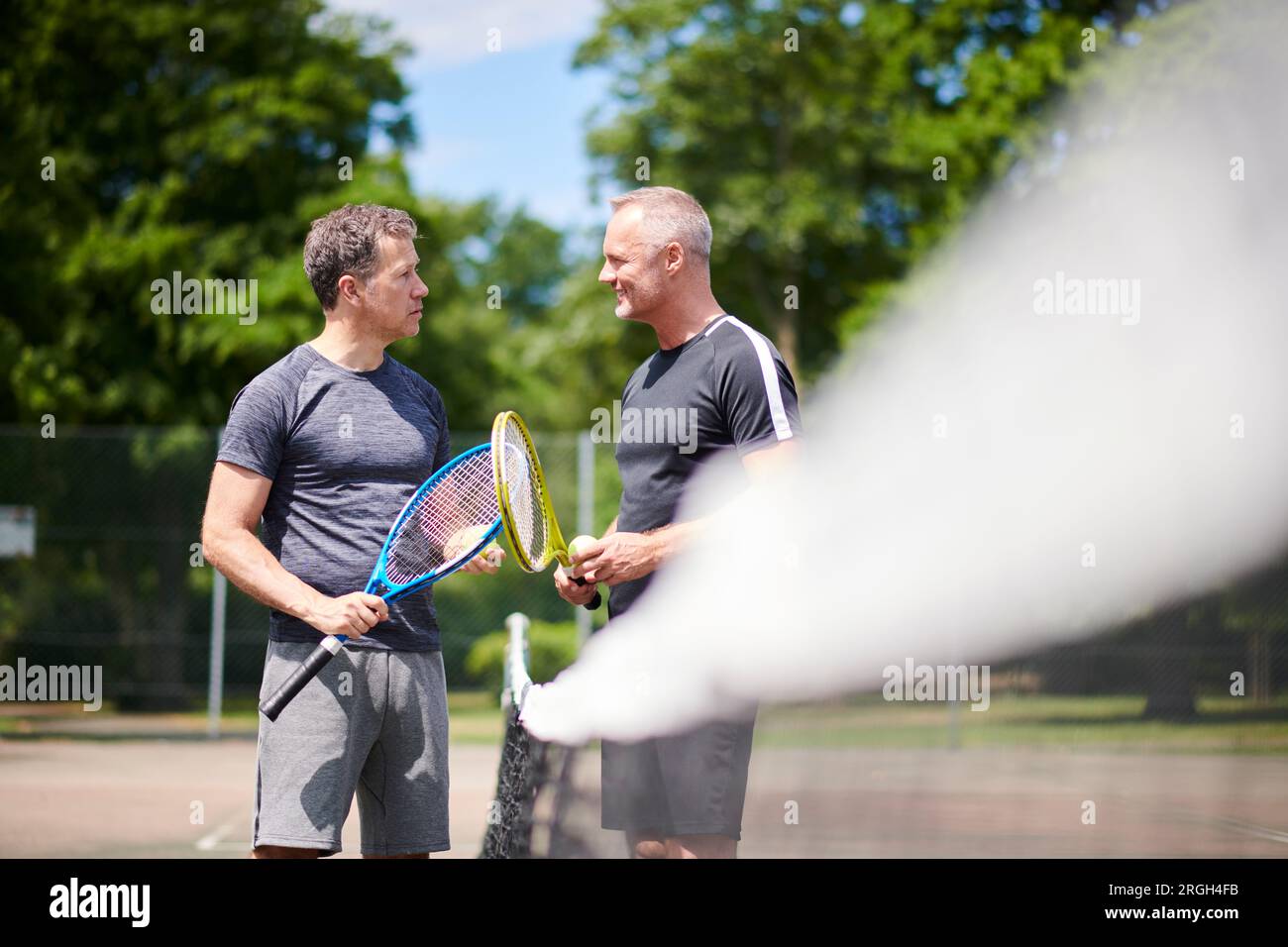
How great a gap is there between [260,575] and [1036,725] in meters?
12.2

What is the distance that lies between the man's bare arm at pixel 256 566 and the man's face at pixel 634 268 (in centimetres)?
95

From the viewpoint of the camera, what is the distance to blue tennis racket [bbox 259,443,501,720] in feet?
11.2

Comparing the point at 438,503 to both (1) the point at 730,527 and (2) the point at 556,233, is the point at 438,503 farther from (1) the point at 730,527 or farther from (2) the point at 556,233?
(2) the point at 556,233

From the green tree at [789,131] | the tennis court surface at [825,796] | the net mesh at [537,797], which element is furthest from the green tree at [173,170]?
the net mesh at [537,797]

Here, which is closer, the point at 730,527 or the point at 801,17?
the point at 730,527

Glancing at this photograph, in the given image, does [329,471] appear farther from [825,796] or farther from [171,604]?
[171,604]

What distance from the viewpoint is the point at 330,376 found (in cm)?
359

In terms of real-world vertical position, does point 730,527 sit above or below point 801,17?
below

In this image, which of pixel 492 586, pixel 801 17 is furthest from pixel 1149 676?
pixel 801 17

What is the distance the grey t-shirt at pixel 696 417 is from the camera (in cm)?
352

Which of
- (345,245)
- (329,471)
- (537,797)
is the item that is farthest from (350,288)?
(537,797)

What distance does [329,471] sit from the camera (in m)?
3.54

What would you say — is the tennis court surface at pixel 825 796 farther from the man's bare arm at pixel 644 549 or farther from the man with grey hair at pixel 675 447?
the man's bare arm at pixel 644 549
